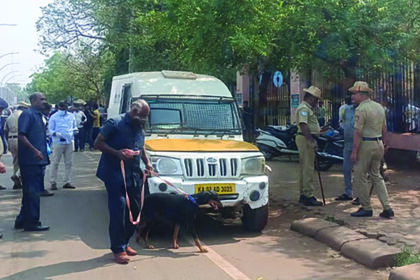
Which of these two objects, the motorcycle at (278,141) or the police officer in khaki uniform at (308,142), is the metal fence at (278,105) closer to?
the motorcycle at (278,141)

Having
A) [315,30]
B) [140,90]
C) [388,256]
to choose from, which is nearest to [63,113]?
[140,90]

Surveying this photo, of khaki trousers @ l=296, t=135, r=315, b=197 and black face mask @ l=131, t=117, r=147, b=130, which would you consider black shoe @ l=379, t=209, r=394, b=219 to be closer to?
khaki trousers @ l=296, t=135, r=315, b=197

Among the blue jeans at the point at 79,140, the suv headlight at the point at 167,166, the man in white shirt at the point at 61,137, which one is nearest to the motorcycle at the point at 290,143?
the man in white shirt at the point at 61,137

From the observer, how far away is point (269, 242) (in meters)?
7.46

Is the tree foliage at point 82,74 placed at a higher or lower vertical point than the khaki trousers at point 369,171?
higher

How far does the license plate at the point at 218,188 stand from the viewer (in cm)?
730

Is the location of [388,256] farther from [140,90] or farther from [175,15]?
[175,15]

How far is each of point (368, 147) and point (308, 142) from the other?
1.30 m

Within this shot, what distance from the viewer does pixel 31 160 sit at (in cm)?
786

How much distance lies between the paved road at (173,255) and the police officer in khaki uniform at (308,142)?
0.68 meters

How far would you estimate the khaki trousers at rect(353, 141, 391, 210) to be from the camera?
8.20 m

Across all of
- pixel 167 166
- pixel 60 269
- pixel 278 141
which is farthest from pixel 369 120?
pixel 278 141

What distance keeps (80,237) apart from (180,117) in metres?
2.46

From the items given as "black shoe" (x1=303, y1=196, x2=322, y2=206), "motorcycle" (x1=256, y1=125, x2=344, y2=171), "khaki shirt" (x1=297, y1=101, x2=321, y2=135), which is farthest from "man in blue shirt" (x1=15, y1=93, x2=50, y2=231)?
"motorcycle" (x1=256, y1=125, x2=344, y2=171)
